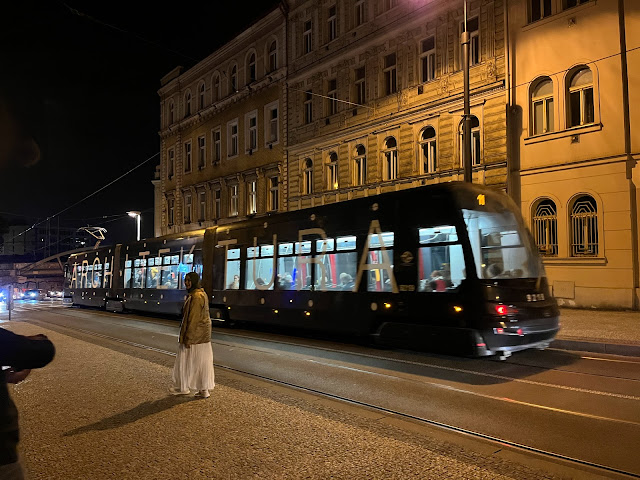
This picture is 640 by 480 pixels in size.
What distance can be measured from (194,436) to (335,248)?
741 cm

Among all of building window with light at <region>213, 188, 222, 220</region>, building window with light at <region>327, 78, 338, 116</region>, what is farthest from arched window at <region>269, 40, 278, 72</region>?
building window with light at <region>213, 188, 222, 220</region>

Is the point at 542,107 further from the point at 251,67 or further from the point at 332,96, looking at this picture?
the point at 251,67

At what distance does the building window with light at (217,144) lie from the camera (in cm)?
3641

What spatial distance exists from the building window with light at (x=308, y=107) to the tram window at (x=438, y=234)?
64.0ft

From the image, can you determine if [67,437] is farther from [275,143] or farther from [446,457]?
[275,143]

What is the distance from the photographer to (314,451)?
16.0 ft

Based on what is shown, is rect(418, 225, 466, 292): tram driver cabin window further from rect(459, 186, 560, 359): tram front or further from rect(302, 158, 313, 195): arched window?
rect(302, 158, 313, 195): arched window

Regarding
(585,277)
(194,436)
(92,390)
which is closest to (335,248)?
(92,390)

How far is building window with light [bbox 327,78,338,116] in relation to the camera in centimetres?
2667

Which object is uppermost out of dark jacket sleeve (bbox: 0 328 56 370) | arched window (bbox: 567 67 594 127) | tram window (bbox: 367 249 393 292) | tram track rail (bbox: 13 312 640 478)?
arched window (bbox: 567 67 594 127)

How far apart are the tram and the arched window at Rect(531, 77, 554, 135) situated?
10.3 meters

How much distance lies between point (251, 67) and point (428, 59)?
14.3 m

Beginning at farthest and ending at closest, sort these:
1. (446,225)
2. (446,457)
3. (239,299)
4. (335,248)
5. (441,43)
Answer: (441,43)
(239,299)
(335,248)
(446,225)
(446,457)

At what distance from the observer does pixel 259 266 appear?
49.6ft
